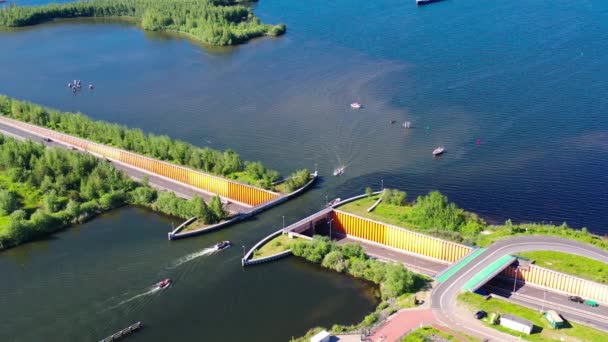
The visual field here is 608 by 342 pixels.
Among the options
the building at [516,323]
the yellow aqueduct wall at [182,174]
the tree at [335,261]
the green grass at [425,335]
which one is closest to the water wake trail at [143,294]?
the tree at [335,261]

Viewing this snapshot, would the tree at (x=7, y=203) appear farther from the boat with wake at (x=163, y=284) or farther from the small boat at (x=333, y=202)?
the small boat at (x=333, y=202)

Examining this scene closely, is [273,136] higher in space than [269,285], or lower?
higher

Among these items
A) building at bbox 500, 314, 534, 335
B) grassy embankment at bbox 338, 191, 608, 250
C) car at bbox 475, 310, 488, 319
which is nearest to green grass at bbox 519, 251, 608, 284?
grassy embankment at bbox 338, 191, 608, 250

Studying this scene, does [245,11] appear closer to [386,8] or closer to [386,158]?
[386,8]

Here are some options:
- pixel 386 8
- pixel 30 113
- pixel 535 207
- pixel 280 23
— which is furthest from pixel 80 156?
pixel 386 8

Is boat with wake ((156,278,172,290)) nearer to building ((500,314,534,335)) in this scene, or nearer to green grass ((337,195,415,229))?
green grass ((337,195,415,229))

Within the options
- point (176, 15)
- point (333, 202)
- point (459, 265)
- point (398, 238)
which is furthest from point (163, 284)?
point (176, 15)
